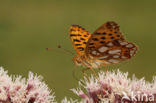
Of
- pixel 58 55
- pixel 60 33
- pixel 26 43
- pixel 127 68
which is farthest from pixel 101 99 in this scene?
pixel 60 33

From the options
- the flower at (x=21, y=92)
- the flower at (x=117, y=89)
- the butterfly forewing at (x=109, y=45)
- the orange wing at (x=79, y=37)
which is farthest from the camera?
the orange wing at (x=79, y=37)

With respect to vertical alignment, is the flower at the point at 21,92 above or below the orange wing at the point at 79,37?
below

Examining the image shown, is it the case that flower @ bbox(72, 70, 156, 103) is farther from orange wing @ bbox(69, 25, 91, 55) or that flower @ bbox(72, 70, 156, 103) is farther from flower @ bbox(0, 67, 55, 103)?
orange wing @ bbox(69, 25, 91, 55)

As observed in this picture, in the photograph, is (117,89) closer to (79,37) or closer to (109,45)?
(109,45)

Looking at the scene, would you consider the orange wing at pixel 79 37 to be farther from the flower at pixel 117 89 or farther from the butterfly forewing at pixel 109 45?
the flower at pixel 117 89

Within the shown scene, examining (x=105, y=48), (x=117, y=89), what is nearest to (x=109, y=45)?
(x=105, y=48)

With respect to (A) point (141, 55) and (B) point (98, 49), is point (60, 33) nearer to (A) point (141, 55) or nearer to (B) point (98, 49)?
(A) point (141, 55)

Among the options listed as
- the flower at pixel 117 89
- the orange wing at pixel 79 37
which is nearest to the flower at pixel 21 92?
the flower at pixel 117 89
